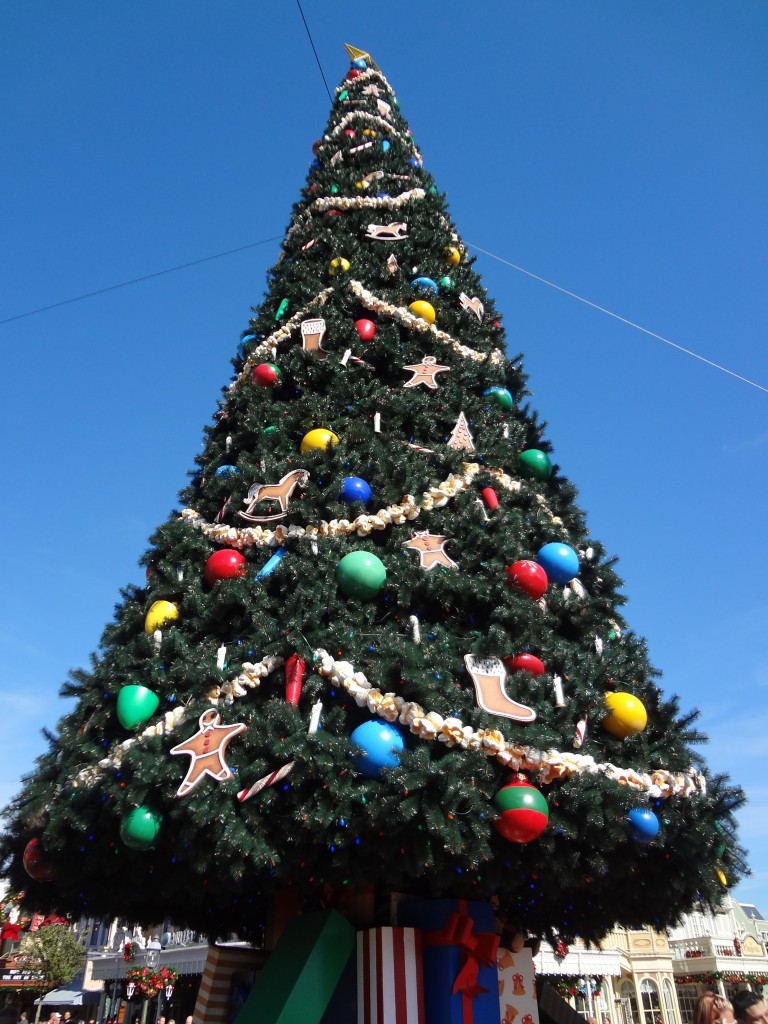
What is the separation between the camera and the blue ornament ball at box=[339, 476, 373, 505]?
19.9 feet

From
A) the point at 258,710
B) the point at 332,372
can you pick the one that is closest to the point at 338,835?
the point at 258,710

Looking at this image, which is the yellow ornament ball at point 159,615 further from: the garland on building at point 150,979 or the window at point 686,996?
the window at point 686,996

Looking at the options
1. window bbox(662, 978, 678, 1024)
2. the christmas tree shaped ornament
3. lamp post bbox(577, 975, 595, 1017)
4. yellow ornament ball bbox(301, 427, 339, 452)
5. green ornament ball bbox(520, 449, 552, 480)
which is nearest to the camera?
Result: yellow ornament ball bbox(301, 427, 339, 452)

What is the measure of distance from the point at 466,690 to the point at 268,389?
4.16m

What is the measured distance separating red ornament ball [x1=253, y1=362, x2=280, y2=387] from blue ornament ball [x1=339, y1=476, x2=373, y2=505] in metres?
2.08

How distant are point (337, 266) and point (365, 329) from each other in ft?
4.34

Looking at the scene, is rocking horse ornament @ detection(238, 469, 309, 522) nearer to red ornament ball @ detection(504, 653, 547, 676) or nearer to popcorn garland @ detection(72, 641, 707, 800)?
popcorn garland @ detection(72, 641, 707, 800)

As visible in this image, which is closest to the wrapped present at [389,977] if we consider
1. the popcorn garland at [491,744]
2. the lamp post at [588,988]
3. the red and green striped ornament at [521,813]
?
the red and green striped ornament at [521,813]

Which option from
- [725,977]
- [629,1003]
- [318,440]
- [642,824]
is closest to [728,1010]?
[642,824]

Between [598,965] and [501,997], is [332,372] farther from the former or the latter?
[598,965]

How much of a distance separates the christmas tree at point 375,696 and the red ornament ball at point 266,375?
0.05 m

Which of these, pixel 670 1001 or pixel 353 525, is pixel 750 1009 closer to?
pixel 353 525

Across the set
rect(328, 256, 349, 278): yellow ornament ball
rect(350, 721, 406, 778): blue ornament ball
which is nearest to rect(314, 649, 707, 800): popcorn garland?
rect(350, 721, 406, 778): blue ornament ball

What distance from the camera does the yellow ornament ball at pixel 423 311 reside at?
7.86 metres
